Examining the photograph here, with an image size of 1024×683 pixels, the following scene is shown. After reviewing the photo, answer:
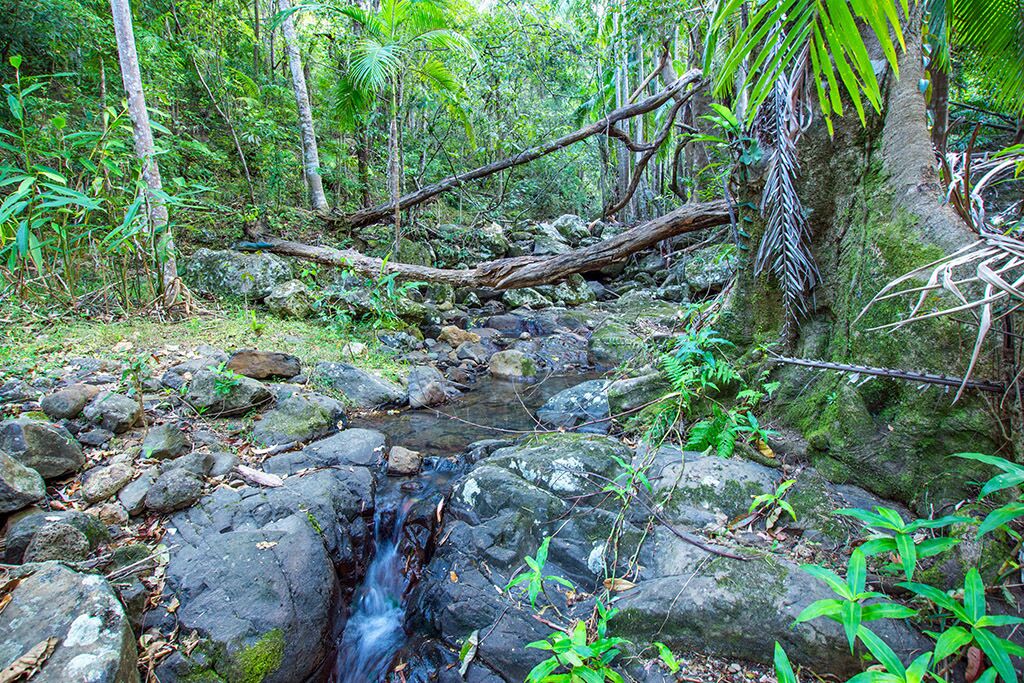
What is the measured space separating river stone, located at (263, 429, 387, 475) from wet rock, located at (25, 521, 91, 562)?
1124mm

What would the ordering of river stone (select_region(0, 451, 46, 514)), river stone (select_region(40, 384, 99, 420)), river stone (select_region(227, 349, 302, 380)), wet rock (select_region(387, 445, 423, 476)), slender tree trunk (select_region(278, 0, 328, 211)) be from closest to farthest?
river stone (select_region(0, 451, 46, 514)), river stone (select_region(40, 384, 99, 420)), wet rock (select_region(387, 445, 423, 476)), river stone (select_region(227, 349, 302, 380)), slender tree trunk (select_region(278, 0, 328, 211))

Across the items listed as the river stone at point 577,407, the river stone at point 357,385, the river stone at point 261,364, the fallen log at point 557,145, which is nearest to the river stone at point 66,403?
the river stone at point 261,364

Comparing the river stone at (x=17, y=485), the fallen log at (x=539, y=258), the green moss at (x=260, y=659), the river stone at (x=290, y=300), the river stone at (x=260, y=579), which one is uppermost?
the fallen log at (x=539, y=258)

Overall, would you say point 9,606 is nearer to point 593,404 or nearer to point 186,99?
point 593,404

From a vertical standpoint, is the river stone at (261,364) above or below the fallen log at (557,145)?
below

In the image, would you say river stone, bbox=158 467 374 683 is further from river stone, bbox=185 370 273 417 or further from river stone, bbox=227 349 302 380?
river stone, bbox=227 349 302 380

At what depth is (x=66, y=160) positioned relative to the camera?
4.75 meters

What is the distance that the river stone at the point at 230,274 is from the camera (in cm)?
700

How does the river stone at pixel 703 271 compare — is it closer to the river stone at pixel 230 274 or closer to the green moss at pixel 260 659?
the river stone at pixel 230 274

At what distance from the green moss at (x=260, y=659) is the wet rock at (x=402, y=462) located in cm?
148

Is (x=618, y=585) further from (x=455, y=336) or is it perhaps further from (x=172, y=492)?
(x=455, y=336)

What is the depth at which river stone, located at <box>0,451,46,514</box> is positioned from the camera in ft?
7.60

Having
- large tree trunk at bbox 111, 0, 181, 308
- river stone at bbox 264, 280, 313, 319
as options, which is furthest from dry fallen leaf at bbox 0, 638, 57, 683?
river stone at bbox 264, 280, 313, 319

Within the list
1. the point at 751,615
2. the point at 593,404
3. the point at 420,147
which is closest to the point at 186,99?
the point at 420,147
